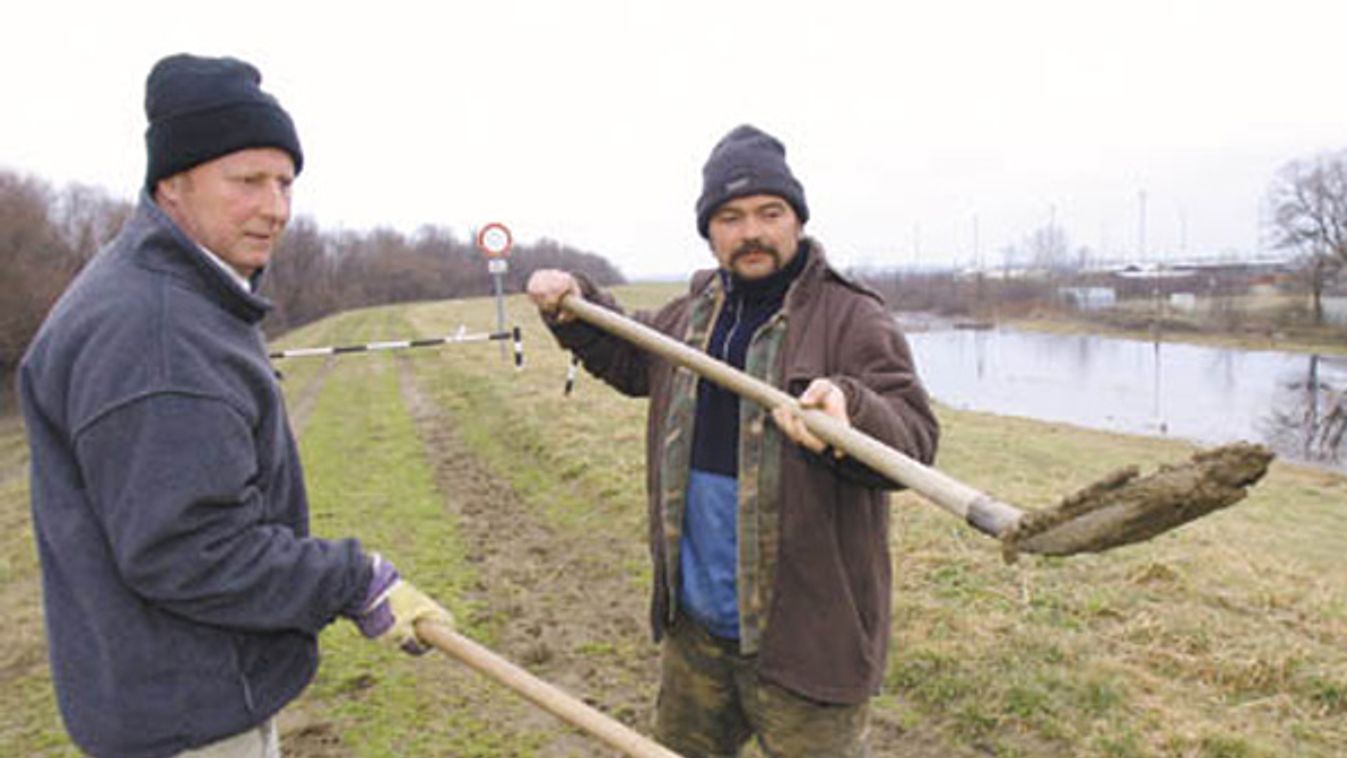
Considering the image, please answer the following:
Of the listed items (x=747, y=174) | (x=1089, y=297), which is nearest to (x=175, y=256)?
(x=747, y=174)

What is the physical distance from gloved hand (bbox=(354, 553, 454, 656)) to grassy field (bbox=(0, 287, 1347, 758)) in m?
2.04

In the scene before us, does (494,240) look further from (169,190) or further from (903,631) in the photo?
(169,190)

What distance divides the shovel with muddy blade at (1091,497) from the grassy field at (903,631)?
224 centimetres

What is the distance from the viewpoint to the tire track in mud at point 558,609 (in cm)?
420

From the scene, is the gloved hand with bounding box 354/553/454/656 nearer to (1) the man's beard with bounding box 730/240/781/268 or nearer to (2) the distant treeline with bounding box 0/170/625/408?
(1) the man's beard with bounding box 730/240/781/268

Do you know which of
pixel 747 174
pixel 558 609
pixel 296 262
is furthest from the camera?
pixel 296 262

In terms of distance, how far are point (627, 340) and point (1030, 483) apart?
30.1 feet

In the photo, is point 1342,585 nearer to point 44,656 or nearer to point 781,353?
point 781,353

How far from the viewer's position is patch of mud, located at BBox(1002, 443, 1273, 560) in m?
1.68

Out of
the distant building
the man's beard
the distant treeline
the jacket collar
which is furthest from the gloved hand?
the distant building

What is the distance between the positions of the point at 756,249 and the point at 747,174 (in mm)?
214

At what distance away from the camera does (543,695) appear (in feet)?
6.79

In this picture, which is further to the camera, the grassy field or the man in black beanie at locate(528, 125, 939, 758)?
the grassy field

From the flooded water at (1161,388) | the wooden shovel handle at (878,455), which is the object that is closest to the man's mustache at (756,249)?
the wooden shovel handle at (878,455)
